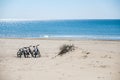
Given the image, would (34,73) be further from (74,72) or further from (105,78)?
(105,78)

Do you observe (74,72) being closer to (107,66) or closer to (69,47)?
(107,66)

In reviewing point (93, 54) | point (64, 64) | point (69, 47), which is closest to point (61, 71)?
point (64, 64)

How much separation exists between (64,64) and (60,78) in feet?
5.94

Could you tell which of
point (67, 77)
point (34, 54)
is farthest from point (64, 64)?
point (34, 54)

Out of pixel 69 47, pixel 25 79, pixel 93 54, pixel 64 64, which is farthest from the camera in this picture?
pixel 69 47

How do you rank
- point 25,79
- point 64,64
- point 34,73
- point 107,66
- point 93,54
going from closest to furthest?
point 25,79 < point 34,73 < point 107,66 < point 64,64 < point 93,54

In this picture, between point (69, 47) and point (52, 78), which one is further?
point (69, 47)

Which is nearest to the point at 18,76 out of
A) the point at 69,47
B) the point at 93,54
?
the point at 93,54

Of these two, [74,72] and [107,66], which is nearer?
[74,72]

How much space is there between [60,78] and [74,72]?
2.20 ft

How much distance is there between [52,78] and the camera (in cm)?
638

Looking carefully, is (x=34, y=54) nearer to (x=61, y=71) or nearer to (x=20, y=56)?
(x=20, y=56)

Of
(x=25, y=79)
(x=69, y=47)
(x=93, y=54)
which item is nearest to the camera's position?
(x=25, y=79)

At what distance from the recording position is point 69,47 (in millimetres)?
10617
